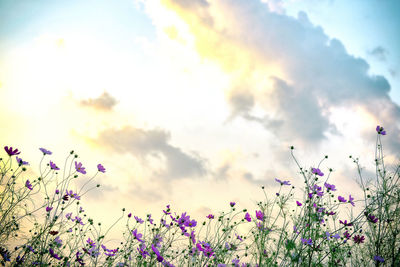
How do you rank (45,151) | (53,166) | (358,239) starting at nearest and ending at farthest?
(45,151) < (53,166) < (358,239)

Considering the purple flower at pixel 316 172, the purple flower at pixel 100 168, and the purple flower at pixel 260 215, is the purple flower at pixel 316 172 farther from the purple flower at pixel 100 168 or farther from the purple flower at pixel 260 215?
the purple flower at pixel 100 168

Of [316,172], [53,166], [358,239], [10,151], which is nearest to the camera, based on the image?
[10,151]

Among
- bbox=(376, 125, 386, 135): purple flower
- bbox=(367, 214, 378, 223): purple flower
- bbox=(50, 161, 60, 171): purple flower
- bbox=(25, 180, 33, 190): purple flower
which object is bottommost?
bbox=(25, 180, 33, 190): purple flower

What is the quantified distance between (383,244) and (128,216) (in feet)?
10.0

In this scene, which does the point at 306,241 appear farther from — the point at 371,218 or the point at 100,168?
the point at 100,168

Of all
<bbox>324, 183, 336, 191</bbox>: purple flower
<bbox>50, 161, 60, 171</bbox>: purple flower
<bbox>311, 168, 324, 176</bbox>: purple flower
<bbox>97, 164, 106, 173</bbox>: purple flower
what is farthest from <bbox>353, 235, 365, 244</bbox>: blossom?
<bbox>50, 161, 60, 171</bbox>: purple flower

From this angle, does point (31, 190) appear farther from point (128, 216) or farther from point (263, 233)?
point (263, 233)

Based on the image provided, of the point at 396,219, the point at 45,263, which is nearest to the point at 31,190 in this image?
the point at 45,263

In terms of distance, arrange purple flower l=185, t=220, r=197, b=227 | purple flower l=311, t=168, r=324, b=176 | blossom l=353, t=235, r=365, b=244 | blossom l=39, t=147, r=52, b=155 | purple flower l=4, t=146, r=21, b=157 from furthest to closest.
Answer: blossom l=353, t=235, r=365, b=244, purple flower l=311, t=168, r=324, b=176, purple flower l=185, t=220, r=197, b=227, blossom l=39, t=147, r=52, b=155, purple flower l=4, t=146, r=21, b=157

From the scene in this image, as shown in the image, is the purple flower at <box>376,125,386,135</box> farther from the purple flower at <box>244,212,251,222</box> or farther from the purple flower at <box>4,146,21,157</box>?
the purple flower at <box>4,146,21,157</box>

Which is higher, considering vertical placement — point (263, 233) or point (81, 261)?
point (263, 233)

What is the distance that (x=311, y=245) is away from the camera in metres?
3.02

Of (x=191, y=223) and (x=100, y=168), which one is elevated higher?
(x=100, y=168)

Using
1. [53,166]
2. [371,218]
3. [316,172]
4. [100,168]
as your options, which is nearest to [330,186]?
[316,172]
